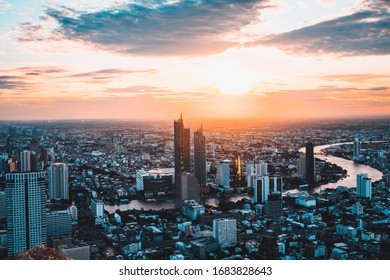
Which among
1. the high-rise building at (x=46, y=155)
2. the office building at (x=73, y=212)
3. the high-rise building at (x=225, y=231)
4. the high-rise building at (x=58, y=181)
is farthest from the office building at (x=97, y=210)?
the high-rise building at (x=225, y=231)

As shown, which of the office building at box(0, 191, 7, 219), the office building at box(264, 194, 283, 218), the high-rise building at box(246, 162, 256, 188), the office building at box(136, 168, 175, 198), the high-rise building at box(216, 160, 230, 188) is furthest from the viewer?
the high-rise building at box(246, 162, 256, 188)

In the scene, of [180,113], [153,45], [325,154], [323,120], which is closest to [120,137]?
[180,113]

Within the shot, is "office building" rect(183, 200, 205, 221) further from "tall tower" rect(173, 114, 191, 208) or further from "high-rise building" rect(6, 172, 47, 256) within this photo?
"high-rise building" rect(6, 172, 47, 256)

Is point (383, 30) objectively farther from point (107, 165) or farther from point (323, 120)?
point (107, 165)

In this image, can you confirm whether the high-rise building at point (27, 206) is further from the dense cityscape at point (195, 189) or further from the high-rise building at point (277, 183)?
the high-rise building at point (277, 183)

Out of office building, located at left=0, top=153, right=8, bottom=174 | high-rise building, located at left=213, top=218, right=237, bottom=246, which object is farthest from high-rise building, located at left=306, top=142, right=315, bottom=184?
office building, located at left=0, top=153, right=8, bottom=174

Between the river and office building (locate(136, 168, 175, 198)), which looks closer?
the river

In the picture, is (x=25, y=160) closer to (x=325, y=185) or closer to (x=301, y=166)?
(x=301, y=166)
